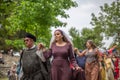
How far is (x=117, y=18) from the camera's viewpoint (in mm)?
56688

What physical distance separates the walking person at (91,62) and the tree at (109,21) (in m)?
40.7

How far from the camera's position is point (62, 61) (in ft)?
32.7

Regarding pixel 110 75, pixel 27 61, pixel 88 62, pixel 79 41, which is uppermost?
pixel 27 61

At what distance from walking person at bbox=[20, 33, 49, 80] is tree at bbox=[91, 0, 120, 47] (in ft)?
154

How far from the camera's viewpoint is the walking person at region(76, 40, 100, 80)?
15.1m

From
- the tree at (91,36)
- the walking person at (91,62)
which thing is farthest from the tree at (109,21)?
the walking person at (91,62)

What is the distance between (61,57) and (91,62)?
538 cm

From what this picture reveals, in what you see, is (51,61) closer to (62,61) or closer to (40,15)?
(62,61)

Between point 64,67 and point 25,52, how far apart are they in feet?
3.34

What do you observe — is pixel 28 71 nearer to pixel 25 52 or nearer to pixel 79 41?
pixel 25 52

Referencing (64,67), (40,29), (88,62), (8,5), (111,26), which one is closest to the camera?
(64,67)

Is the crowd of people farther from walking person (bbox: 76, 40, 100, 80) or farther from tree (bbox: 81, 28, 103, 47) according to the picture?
tree (bbox: 81, 28, 103, 47)

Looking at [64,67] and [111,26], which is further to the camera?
[111,26]

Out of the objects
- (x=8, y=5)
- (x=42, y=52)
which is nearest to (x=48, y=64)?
(x=42, y=52)
